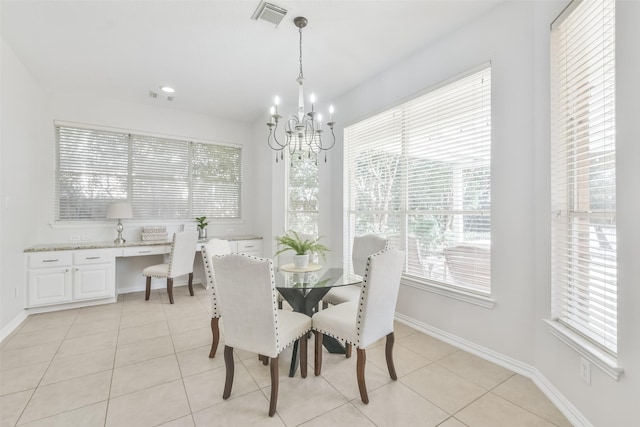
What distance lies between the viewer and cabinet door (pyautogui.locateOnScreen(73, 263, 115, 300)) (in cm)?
363

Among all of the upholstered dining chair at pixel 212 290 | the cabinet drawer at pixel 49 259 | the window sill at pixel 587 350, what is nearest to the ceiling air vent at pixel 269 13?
the upholstered dining chair at pixel 212 290

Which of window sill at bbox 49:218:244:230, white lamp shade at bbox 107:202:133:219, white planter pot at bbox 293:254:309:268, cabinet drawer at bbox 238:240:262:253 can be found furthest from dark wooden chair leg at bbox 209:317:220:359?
window sill at bbox 49:218:244:230

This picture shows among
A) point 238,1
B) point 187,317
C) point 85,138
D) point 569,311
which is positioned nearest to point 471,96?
point 569,311

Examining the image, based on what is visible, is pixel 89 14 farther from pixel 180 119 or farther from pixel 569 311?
pixel 569 311

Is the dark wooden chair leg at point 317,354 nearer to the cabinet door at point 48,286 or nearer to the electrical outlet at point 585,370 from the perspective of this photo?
the electrical outlet at point 585,370

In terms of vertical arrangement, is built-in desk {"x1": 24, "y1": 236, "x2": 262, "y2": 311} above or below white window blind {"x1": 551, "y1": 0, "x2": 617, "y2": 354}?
below

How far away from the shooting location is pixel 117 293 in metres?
4.32

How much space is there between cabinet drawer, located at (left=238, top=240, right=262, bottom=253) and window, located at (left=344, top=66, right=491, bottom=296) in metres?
2.18

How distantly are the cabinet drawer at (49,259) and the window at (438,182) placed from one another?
149 inches

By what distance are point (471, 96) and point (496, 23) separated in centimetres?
56

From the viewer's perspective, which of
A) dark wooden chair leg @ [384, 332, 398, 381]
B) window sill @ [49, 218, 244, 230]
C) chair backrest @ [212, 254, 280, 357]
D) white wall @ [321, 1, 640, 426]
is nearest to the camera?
white wall @ [321, 1, 640, 426]

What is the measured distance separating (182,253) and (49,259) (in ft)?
4.75

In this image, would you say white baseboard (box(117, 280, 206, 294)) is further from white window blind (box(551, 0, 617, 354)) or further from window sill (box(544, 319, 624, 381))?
white window blind (box(551, 0, 617, 354))

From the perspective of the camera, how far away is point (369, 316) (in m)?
1.85
